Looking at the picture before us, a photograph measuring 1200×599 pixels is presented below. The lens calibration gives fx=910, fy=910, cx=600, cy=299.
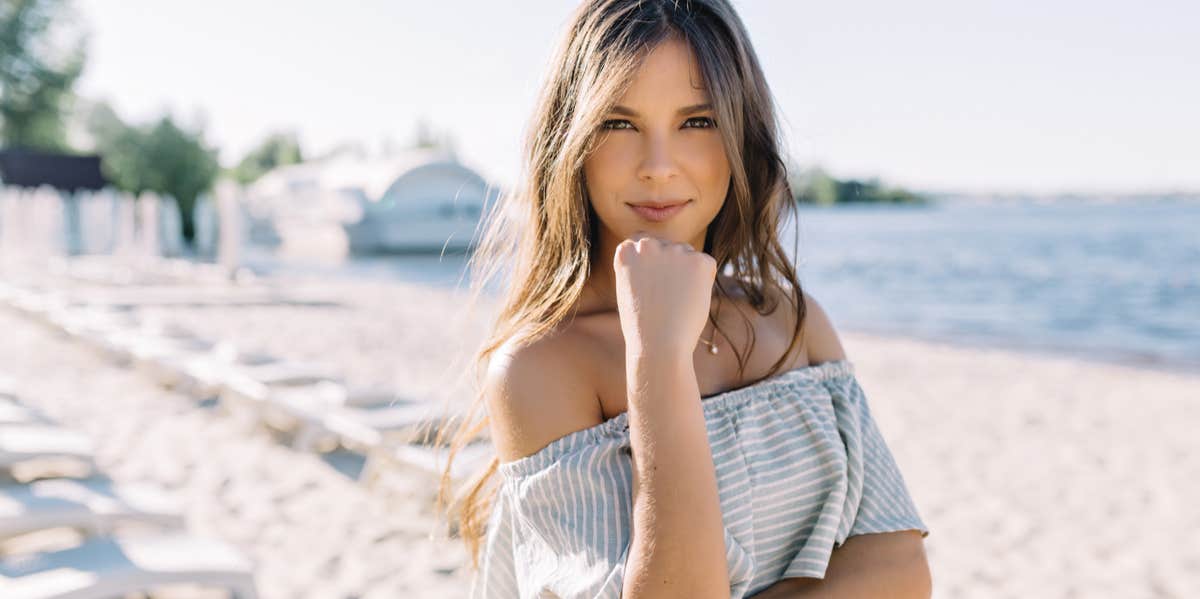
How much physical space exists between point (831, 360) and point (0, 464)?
10.3 feet

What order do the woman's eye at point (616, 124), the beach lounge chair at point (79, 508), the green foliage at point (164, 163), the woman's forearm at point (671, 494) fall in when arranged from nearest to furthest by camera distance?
1. the woman's forearm at point (671, 494)
2. the woman's eye at point (616, 124)
3. the beach lounge chair at point (79, 508)
4. the green foliage at point (164, 163)

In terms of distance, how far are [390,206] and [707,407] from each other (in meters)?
31.8

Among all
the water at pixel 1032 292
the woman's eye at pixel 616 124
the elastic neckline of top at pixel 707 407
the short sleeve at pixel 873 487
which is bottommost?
the water at pixel 1032 292

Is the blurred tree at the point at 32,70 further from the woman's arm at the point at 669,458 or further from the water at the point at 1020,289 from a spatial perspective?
the woman's arm at the point at 669,458

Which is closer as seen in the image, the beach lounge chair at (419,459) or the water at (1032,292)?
the beach lounge chair at (419,459)

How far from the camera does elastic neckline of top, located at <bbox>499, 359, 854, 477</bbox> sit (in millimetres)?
1070

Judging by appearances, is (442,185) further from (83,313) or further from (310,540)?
(310,540)

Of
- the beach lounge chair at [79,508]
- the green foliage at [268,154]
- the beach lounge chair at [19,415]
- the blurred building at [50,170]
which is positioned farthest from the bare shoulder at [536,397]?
the green foliage at [268,154]

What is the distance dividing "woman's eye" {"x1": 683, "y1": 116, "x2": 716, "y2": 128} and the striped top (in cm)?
35

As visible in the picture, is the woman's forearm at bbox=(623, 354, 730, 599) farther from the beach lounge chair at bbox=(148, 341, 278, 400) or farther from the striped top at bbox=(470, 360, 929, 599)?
the beach lounge chair at bbox=(148, 341, 278, 400)

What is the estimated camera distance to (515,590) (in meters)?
1.22

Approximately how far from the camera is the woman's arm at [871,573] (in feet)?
3.64

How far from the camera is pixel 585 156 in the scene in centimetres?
114

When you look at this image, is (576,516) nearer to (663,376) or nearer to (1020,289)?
(663,376)
